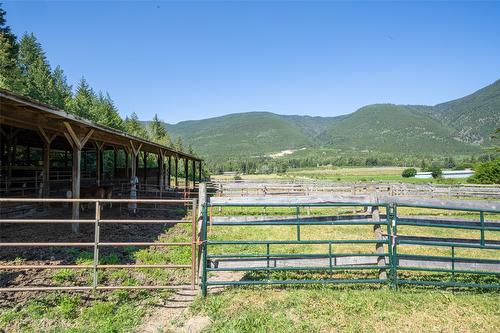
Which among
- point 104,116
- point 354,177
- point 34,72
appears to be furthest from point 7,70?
point 354,177

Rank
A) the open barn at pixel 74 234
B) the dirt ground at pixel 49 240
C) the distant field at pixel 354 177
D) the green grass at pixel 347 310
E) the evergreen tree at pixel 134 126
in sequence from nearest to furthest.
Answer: the green grass at pixel 347 310 < the open barn at pixel 74 234 < the dirt ground at pixel 49 240 < the evergreen tree at pixel 134 126 < the distant field at pixel 354 177

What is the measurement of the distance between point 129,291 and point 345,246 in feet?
19.4

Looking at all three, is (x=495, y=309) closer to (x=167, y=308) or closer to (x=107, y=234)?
(x=167, y=308)

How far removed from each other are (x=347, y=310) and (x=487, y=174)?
155 feet

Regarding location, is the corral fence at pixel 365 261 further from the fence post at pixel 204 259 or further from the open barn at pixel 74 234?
the open barn at pixel 74 234

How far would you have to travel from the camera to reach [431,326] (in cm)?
433

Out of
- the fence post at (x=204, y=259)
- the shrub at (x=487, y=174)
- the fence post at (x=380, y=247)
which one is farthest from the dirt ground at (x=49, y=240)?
the shrub at (x=487, y=174)

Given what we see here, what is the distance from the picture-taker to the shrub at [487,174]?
131ft

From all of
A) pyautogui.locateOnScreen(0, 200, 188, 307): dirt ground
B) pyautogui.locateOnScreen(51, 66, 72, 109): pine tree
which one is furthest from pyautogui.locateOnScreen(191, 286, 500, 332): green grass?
pyautogui.locateOnScreen(51, 66, 72, 109): pine tree

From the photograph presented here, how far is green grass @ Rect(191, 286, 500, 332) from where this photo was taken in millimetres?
4316

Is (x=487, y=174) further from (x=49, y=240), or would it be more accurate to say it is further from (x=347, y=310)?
(x=49, y=240)

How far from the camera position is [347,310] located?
471 cm

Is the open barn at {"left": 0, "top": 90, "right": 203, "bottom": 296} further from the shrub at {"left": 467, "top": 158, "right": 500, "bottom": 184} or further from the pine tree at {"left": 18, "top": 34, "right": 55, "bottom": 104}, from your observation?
the shrub at {"left": 467, "top": 158, "right": 500, "bottom": 184}

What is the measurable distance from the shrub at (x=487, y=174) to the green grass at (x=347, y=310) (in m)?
43.5
